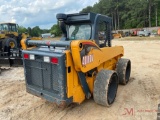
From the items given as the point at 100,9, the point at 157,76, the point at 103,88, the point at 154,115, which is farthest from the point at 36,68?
the point at 100,9

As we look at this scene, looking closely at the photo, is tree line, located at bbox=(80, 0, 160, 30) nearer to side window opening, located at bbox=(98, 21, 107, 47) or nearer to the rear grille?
side window opening, located at bbox=(98, 21, 107, 47)

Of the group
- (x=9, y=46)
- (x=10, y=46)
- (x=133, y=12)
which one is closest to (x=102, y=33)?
(x=9, y=46)

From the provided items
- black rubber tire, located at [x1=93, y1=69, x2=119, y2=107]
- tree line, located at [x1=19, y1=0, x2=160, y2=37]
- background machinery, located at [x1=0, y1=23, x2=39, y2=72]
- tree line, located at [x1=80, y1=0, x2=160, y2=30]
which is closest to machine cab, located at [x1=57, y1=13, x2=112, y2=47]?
black rubber tire, located at [x1=93, y1=69, x2=119, y2=107]

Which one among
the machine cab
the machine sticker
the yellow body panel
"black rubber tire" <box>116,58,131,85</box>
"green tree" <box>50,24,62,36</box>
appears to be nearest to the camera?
the yellow body panel

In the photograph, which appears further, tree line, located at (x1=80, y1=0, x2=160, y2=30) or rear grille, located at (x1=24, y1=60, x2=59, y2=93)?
Answer: tree line, located at (x1=80, y1=0, x2=160, y2=30)

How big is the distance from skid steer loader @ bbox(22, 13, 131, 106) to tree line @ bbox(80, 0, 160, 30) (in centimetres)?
5355

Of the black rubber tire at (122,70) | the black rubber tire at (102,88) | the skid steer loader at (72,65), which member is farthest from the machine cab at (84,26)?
the black rubber tire at (122,70)

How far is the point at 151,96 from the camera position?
5.18 metres

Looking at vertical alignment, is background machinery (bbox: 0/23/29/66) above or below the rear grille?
above

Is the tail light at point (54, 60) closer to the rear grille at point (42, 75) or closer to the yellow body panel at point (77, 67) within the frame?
the rear grille at point (42, 75)

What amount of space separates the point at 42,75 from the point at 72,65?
724mm

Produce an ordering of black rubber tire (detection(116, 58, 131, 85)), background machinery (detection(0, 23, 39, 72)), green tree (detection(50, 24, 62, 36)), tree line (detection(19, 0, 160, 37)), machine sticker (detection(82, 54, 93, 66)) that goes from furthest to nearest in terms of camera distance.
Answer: tree line (detection(19, 0, 160, 37))
background machinery (detection(0, 23, 39, 72))
black rubber tire (detection(116, 58, 131, 85))
green tree (detection(50, 24, 62, 36))
machine sticker (detection(82, 54, 93, 66))

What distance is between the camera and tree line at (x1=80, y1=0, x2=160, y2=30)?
55.8 m

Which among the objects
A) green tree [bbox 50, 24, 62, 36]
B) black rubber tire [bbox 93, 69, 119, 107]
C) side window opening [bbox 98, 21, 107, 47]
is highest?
green tree [bbox 50, 24, 62, 36]
